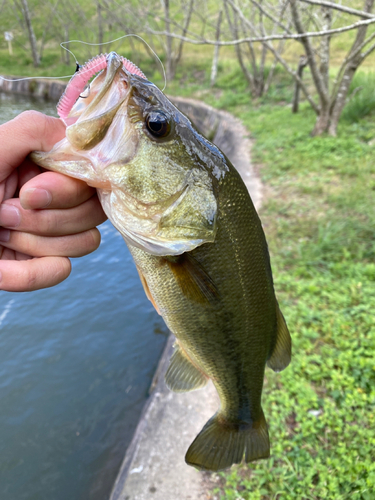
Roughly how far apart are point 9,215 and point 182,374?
116 centimetres

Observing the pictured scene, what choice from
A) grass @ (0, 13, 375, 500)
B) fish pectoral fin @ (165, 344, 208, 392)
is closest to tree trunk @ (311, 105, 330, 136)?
grass @ (0, 13, 375, 500)

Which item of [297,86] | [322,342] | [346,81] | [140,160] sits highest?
[346,81]

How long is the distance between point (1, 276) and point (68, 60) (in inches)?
1237

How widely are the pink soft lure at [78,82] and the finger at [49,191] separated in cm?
23

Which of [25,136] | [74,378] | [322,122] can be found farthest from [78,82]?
[322,122]

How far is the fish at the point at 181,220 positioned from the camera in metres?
1.14

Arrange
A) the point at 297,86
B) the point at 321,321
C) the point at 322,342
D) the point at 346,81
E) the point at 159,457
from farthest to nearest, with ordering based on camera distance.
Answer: the point at 297,86
the point at 346,81
the point at 321,321
the point at 322,342
the point at 159,457

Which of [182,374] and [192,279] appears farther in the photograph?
[182,374]

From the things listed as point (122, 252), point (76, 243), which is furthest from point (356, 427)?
point (122, 252)

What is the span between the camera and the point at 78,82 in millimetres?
1095

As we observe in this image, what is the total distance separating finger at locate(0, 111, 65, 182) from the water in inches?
118

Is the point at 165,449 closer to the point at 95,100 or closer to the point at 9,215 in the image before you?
the point at 9,215

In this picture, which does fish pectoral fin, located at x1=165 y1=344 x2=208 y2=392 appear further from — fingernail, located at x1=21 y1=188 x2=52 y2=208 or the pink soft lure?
the pink soft lure

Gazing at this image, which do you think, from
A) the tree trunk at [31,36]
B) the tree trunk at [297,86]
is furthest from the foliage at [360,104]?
the tree trunk at [31,36]
